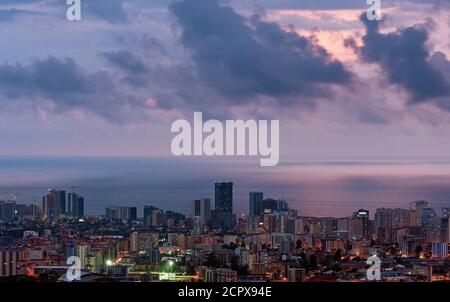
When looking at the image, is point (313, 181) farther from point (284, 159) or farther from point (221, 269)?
point (221, 269)

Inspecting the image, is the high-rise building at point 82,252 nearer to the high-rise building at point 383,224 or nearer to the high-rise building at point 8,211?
the high-rise building at point 8,211

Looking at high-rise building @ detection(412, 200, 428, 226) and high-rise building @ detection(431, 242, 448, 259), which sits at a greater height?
high-rise building @ detection(412, 200, 428, 226)

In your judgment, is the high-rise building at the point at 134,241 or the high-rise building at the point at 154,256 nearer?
the high-rise building at the point at 154,256

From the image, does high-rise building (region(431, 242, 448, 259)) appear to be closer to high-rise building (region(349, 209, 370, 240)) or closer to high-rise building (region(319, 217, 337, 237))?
high-rise building (region(349, 209, 370, 240))

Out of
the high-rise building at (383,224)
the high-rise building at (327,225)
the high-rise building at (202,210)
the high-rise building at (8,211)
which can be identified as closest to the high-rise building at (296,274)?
the high-rise building at (327,225)

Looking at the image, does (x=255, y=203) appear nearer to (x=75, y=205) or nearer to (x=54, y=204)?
(x=75, y=205)

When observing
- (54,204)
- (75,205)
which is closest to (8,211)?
(54,204)

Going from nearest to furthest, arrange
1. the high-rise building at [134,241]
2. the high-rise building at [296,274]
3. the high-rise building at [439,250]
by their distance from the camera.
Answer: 1. the high-rise building at [296,274]
2. the high-rise building at [439,250]
3. the high-rise building at [134,241]

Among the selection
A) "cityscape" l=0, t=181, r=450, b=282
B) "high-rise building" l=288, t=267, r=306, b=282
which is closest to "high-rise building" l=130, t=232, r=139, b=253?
"cityscape" l=0, t=181, r=450, b=282
